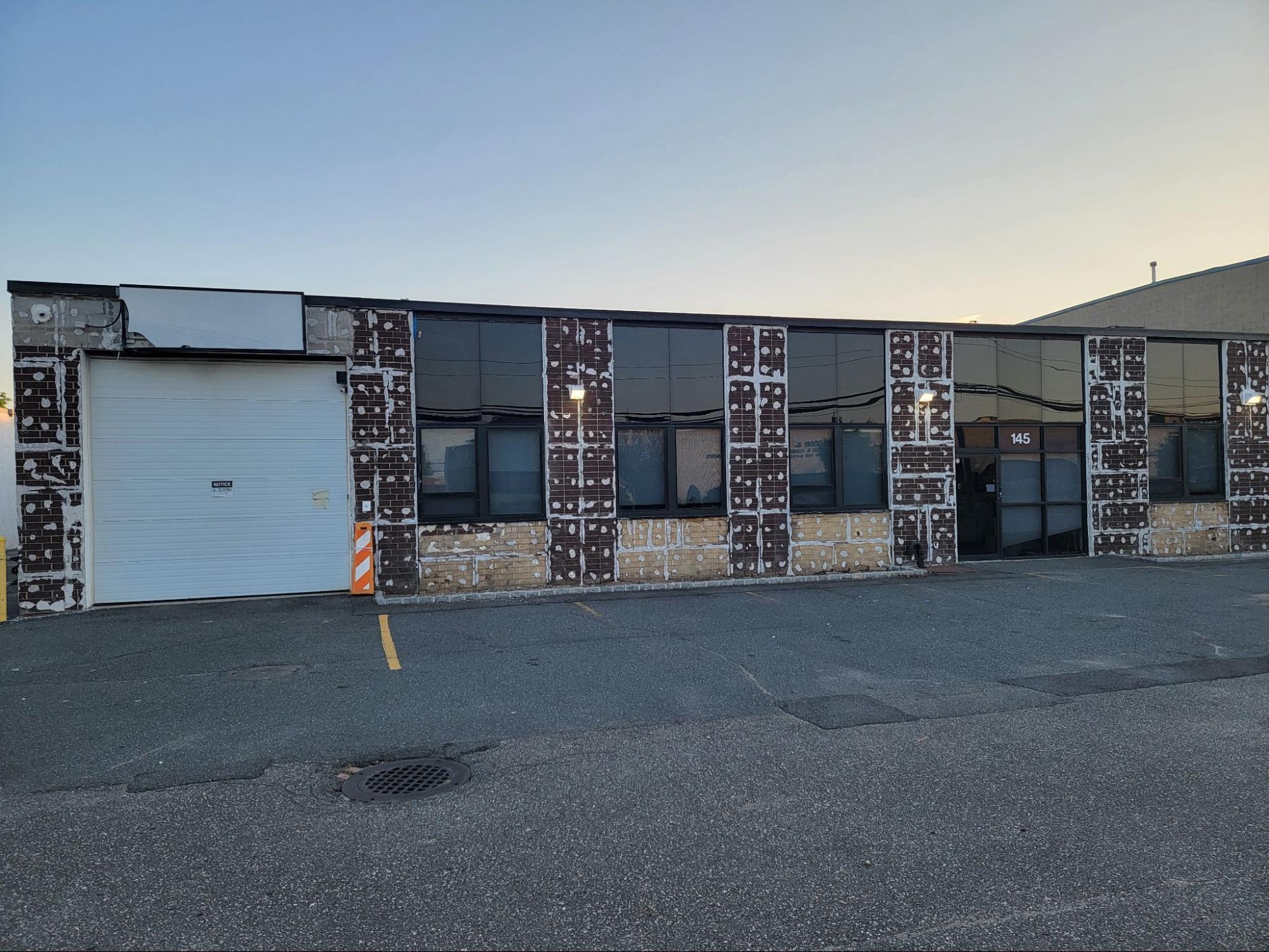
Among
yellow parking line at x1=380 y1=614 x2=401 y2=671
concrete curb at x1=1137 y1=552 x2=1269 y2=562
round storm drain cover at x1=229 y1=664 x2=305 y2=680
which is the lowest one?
concrete curb at x1=1137 y1=552 x2=1269 y2=562

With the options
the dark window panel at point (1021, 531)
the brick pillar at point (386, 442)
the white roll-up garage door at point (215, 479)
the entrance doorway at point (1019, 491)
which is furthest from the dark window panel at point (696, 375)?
the dark window panel at point (1021, 531)

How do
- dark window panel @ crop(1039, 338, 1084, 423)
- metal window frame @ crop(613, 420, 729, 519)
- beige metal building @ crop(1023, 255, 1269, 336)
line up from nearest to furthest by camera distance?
metal window frame @ crop(613, 420, 729, 519) < dark window panel @ crop(1039, 338, 1084, 423) < beige metal building @ crop(1023, 255, 1269, 336)

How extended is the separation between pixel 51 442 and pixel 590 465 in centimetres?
786

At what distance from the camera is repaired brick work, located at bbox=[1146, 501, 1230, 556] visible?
656 inches

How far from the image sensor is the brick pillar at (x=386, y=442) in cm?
1241

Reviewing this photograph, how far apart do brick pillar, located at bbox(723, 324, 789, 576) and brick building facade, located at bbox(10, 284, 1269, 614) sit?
3 centimetres

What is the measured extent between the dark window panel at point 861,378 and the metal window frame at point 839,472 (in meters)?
0.13

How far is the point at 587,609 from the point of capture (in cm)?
1112

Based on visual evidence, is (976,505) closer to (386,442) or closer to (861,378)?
(861,378)

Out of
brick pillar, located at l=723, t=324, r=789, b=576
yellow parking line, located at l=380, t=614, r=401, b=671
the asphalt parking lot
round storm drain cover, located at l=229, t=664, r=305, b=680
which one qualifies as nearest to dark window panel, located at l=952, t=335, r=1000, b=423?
brick pillar, located at l=723, t=324, r=789, b=576

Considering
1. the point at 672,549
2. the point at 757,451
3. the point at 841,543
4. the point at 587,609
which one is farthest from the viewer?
the point at 841,543

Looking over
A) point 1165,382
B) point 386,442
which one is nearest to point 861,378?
point 1165,382

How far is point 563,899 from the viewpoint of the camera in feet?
11.2

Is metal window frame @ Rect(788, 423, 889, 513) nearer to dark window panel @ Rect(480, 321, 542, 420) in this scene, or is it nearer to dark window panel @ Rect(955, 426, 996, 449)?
dark window panel @ Rect(955, 426, 996, 449)
